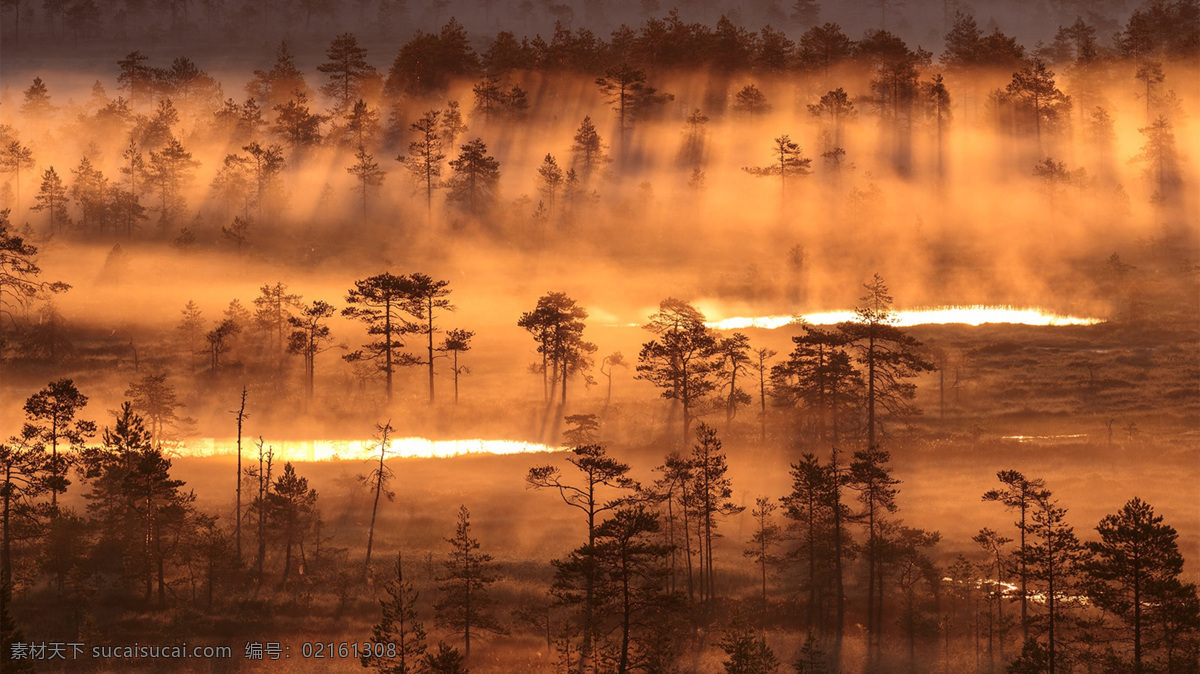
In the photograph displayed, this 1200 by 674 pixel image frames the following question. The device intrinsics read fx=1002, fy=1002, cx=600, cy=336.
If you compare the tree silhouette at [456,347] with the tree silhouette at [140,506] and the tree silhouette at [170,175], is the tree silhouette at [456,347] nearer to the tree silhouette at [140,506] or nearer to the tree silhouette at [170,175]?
the tree silhouette at [140,506]

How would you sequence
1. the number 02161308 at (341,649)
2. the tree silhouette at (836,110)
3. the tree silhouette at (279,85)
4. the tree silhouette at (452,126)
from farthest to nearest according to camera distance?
the tree silhouette at (279,85) → the tree silhouette at (836,110) → the tree silhouette at (452,126) → the number 02161308 at (341,649)

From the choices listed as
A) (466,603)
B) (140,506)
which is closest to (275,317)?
(140,506)

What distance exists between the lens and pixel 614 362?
84.1m

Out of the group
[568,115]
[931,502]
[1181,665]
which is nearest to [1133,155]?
[568,115]

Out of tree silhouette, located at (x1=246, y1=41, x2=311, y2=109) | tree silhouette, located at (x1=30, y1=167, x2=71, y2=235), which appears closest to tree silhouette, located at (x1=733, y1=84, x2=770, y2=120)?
tree silhouette, located at (x1=246, y1=41, x2=311, y2=109)

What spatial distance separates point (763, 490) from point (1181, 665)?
29.5m

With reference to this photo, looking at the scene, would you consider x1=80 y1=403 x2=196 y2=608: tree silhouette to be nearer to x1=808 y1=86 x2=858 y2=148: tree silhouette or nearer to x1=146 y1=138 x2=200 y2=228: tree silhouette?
x1=146 y1=138 x2=200 y2=228: tree silhouette

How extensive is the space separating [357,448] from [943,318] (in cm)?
5482

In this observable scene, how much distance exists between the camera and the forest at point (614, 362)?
46.3m

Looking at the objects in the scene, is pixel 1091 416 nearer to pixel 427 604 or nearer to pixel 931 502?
pixel 931 502

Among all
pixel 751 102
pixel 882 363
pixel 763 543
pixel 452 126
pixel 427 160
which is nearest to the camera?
pixel 763 543

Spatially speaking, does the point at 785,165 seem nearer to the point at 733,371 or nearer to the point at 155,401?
the point at 733,371

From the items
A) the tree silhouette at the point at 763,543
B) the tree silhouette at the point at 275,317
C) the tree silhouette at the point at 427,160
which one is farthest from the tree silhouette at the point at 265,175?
the tree silhouette at the point at 763,543

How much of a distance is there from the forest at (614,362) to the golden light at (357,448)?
415mm
